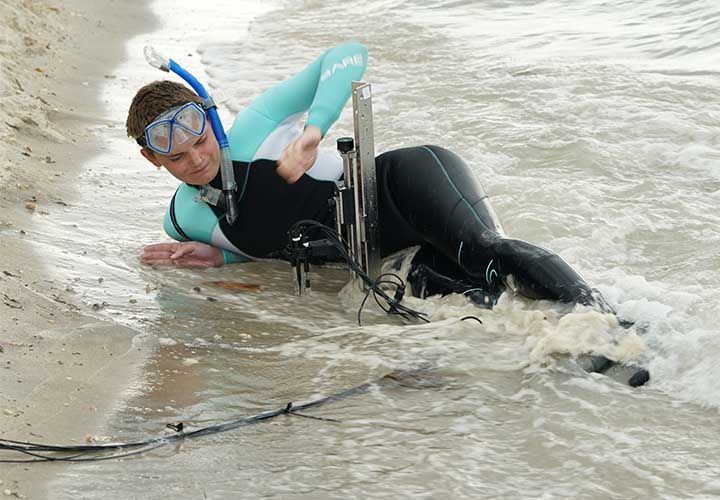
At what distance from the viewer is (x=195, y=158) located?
167 inches

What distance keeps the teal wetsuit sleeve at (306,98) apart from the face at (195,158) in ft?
0.36

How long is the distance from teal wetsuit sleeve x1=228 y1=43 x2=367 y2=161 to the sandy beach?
88cm

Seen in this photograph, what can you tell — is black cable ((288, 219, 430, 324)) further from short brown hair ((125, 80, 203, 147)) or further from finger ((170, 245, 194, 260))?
short brown hair ((125, 80, 203, 147))

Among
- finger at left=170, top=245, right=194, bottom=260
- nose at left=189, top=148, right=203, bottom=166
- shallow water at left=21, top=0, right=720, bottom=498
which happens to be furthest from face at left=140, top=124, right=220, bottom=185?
shallow water at left=21, top=0, right=720, bottom=498

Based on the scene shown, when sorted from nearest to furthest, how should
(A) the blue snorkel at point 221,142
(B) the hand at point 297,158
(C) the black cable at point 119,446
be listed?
(C) the black cable at point 119,446
(B) the hand at point 297,158
(A) the blue snorkel at point 221,142

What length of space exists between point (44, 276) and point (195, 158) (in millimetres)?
704

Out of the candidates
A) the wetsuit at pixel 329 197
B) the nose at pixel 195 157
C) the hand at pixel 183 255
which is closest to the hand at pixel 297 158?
the wetsuit at pixel 329 197

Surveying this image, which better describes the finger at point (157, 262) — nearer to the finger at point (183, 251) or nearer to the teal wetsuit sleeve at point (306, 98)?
the finger at point (183, 251)

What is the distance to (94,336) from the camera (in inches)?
147

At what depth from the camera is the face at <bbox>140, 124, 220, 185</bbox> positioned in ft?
13.9

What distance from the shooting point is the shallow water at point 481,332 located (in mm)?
2865

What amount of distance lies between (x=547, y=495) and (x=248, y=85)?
20.7ft

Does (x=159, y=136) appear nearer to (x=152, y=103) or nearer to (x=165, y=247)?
(x=152, y=103)

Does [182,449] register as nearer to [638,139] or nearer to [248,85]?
[638,139]
